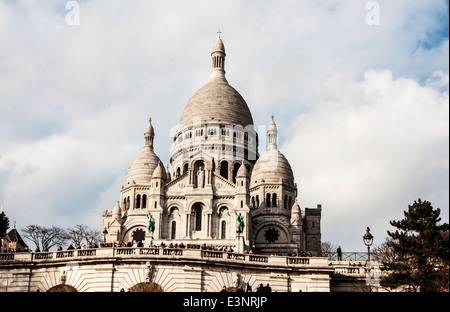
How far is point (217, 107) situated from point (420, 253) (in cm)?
6426

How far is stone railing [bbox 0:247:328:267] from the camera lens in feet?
117

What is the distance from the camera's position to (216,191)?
78.5 m

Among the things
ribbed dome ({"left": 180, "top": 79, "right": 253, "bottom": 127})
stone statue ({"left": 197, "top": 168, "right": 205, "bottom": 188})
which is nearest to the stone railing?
stone statue ({"left": 197, "top": 168, "right": 205, "bottom": 188})

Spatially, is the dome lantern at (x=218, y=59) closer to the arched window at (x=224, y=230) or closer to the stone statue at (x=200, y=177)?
the stone statue at (x=200, y=177)

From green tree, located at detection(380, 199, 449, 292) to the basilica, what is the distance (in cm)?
2716

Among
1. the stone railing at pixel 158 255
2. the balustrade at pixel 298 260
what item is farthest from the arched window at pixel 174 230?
the balustrade at pixel 298 260

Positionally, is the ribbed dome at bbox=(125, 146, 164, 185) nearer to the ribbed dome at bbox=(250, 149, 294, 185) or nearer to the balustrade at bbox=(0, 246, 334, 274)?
the ribbed dome at bbox=(250, 149, 294, 185)

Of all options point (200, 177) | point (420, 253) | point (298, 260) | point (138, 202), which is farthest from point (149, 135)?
point (420, 253)

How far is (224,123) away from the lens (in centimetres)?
9419
